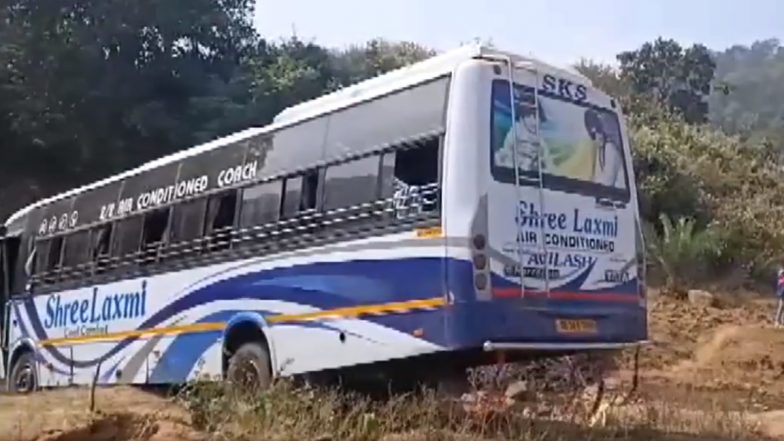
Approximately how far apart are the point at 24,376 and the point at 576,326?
9.36m

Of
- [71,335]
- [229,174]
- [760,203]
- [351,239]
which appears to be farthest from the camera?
[760,203]

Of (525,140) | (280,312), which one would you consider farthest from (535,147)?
(280,312)

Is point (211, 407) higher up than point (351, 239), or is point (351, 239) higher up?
point (351, 239)

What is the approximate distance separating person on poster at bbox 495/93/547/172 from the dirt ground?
2.61 m

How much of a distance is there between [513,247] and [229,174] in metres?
3.51

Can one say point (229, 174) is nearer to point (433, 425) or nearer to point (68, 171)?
point (433, 425)

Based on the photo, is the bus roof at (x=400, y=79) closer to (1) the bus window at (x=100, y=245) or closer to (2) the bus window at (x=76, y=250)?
(1) the bus window at (x=100, y=245)

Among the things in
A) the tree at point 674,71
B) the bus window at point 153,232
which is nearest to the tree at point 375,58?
the tree at point 674,71

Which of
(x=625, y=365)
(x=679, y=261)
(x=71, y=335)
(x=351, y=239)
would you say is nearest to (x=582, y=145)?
(x=351, y=239)

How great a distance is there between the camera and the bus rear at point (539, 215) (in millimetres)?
7656

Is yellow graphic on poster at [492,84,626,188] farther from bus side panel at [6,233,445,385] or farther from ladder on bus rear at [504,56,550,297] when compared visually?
bus side panel at [6,233,445,385]

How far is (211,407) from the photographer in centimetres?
763

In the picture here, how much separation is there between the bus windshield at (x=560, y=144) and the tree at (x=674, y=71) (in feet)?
114

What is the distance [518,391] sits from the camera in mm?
10180
